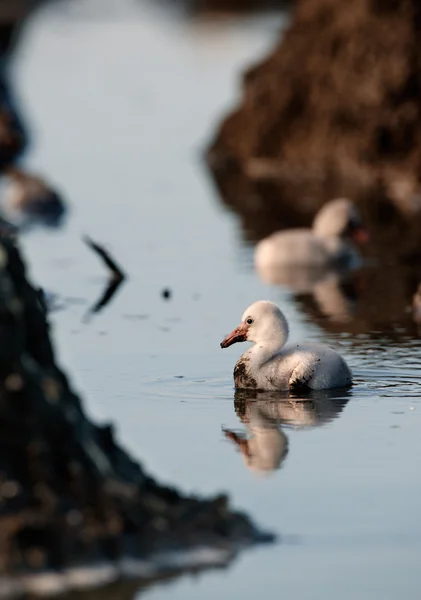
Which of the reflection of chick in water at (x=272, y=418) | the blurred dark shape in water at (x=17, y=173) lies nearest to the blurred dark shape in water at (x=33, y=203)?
the blurred dark shape in water at (x=17, y=173)

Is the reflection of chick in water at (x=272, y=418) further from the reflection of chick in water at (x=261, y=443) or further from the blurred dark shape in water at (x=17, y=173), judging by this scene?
the blurred dark shape in water at (x=17, y=173)

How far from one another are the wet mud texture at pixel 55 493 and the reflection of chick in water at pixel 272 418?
5.77 feet

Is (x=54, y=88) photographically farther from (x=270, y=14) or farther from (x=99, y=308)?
(x=99, y=308)

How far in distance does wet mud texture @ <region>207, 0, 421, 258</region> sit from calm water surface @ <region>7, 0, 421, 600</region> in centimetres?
96

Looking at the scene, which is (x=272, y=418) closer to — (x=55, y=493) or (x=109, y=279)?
(x=55, y=493)

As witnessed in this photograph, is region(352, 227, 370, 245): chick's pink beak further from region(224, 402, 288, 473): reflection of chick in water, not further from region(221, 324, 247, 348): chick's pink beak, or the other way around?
region(224, 402, 288, 473): reflection of chick in water

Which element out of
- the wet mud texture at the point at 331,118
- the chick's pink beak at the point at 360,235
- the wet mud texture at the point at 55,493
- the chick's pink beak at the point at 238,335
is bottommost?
the wet mud texture at the point at 55,493

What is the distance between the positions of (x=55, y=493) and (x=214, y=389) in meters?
4.08

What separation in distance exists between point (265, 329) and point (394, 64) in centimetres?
1422

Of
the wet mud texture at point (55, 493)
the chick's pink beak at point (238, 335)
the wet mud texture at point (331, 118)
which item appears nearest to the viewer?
the wet mud texture at point (55, 493)

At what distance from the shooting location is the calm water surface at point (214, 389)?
7.80 meters

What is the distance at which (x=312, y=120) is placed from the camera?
87.3 feet

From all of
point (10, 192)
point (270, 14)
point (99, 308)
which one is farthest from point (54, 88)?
point (99, 308)

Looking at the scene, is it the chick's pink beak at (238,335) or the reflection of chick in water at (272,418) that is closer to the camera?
the reflection of chick in water at (272,418)
